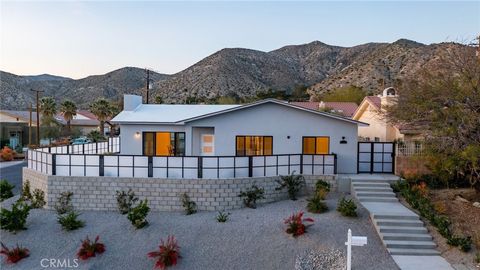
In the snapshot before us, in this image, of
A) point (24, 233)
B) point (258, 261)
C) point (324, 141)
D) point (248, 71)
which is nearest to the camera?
point (258, 261)

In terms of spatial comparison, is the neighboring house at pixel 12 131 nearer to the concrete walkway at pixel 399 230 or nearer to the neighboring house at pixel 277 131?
the neighboring house at pixel 277 131

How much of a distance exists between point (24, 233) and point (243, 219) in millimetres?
7904

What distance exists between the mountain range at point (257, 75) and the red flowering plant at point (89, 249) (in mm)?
40373

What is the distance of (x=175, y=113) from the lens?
22.1 metres

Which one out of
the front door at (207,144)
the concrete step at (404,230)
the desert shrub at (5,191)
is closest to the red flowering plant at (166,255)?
the concrete step at (404,230)

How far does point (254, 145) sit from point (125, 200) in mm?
7025

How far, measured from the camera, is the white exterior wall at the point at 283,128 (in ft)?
63.0

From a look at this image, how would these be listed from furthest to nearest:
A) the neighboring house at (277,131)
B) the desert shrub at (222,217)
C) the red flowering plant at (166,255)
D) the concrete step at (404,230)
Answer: the neighboring house at (277,131)
the desert shrub at (222,217)
the concrete step at (404,230)
the red flowering plant at (166,255)

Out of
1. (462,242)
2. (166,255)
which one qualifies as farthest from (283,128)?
(166,255)

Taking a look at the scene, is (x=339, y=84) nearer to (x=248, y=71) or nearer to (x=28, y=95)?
(x=248, y=71)

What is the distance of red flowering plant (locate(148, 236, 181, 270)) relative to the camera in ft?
38.0

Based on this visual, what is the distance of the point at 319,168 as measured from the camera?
17516mm

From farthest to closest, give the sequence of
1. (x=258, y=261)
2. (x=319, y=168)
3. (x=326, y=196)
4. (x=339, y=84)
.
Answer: (x=339, y=84) < (x=319, y=168) < (x=326, y=196) < (x=258, y=261)

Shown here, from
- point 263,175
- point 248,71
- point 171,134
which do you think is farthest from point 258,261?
point 248,71
